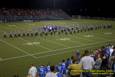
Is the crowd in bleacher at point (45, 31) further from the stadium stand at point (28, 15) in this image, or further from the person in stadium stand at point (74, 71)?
the person in stadium stand at point (74, 71)

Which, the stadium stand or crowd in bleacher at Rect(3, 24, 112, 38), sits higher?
the stadium stand

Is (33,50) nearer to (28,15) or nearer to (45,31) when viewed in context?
(45,31)

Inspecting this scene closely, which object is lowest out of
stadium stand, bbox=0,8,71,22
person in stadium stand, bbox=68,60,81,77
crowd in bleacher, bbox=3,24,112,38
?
crowd in bleacher, bbox=3,24,112,38

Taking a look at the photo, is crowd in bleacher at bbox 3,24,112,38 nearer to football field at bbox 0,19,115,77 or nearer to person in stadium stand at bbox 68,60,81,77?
football field at bbox 0,19,115,77

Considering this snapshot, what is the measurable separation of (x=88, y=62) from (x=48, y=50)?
1299cm

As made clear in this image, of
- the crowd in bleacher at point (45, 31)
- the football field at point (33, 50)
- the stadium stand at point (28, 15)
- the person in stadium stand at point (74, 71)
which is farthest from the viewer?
the stadium stand at point (28, 15)

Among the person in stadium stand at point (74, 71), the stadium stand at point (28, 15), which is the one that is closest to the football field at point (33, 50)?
the person in stadium stand at point (74, 71)

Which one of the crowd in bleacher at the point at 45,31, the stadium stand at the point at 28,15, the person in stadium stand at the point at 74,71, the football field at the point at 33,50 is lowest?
the football field at the point at 33,50

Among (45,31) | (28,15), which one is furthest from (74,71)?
(28,15)

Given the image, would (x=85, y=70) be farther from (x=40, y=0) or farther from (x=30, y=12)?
(x=40, y=0)

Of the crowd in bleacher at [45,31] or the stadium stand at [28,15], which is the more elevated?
the stadium stand at [28,15]

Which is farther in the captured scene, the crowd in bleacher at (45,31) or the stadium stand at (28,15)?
the stadium stand at (28,15)

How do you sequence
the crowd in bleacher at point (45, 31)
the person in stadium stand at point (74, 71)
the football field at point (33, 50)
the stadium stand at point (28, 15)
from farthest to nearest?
the stadium stand at point (28, 15) < the crowd in bleacher at point (45, 31) < the football field at point (33, 50) < the person in stadium stand at point (74, 71)

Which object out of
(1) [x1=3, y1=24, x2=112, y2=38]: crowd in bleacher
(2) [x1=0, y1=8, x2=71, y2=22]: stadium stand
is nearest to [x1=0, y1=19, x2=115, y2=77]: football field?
(1) [x1=3, y1=24, x2=112, y2=38]: crowd in bleacher
